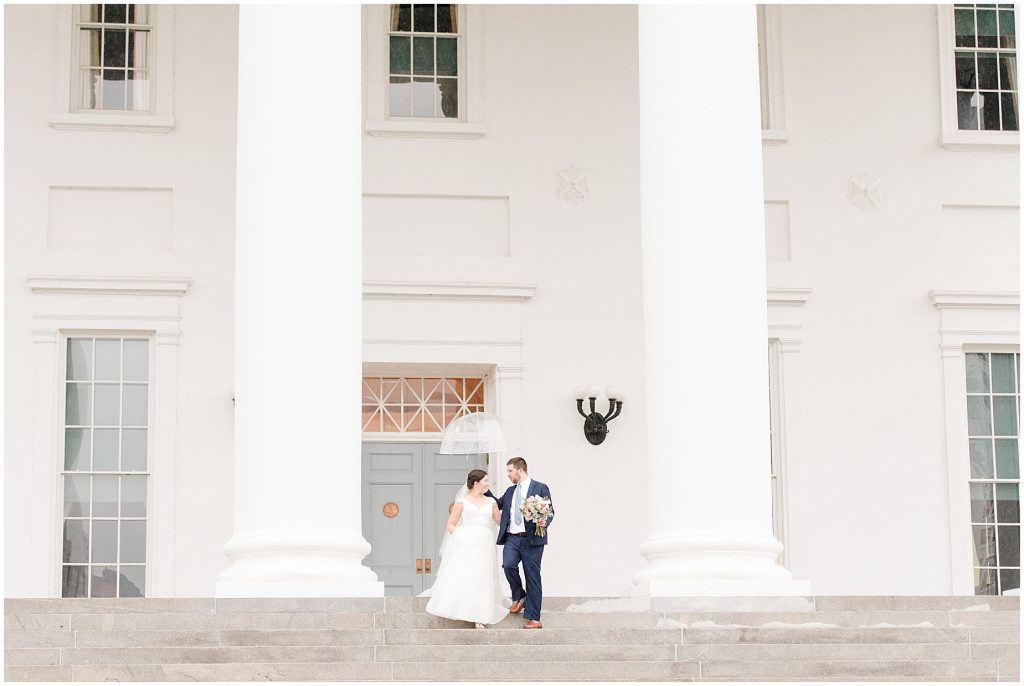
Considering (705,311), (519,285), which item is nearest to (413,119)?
(519,285)

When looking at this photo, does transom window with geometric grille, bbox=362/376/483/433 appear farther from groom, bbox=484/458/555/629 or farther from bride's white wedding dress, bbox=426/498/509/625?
groom, bbox=484/458/555/629

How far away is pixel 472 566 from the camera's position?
13789 millimetres

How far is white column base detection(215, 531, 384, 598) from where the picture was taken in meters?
13.7

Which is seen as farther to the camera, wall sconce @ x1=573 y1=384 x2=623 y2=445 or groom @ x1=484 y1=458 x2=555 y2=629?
wall sconce @ x1=573 y1=384 x2=623 y2=445

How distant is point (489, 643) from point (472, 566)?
107 cm

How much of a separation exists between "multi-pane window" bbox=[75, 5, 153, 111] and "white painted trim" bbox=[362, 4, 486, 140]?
8.07ft

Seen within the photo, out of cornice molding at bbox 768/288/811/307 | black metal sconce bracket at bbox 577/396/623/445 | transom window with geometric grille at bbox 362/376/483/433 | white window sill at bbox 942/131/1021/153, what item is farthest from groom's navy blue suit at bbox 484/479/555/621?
white window sill at bbox 942/131/1021/153

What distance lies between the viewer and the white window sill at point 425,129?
1942 cm

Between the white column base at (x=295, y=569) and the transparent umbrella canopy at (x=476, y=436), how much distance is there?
200 centimetres

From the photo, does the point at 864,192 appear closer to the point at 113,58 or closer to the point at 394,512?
the point at 394,512

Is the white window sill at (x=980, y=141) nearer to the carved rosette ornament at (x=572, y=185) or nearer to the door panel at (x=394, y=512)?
the carved rosette ornament at (x=572, y=185)

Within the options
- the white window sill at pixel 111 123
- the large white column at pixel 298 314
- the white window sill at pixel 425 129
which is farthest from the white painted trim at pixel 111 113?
the large white column at pixel 298 314

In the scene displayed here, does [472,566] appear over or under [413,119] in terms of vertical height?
under

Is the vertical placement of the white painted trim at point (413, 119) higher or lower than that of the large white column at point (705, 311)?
higher
